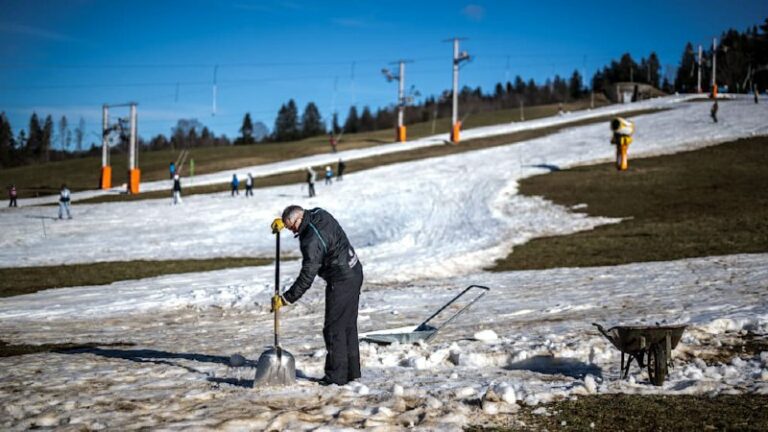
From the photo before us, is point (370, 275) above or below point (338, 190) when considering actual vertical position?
below

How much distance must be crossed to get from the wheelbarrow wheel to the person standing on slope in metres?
3.42

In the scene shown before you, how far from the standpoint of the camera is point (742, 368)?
26.5ft

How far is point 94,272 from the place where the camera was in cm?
2312

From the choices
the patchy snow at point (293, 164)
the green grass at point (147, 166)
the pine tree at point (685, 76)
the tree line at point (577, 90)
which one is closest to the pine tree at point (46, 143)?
the tree line at point (577, 90)

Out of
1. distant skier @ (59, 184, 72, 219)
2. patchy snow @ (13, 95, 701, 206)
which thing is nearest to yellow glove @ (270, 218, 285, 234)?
distant skier @ (59, 184, 72, 219)

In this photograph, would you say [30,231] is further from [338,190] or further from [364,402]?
[364,402]

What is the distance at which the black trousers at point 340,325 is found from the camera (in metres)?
8.12

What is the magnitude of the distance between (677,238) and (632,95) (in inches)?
3748

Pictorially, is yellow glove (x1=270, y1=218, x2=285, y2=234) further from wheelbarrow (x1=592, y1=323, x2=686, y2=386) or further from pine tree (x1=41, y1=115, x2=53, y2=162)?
pine tree (x1=41, y1=115, x2=53, y2=162)

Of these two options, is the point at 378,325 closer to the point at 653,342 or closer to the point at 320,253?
the point at 320,253

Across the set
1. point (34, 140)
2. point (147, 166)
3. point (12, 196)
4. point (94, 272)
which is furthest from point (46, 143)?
point (94, 272)

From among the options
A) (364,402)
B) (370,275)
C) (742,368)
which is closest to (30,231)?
(370,275)

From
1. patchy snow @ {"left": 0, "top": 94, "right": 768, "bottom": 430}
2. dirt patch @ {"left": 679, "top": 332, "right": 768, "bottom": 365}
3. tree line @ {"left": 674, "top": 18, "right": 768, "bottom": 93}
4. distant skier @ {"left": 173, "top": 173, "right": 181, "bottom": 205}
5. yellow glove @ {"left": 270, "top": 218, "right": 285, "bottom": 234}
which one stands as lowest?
patchy snow @ {"left": 0, "top": 94, "right": 768, "bottom": 430}

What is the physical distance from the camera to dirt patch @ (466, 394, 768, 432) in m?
6.16
